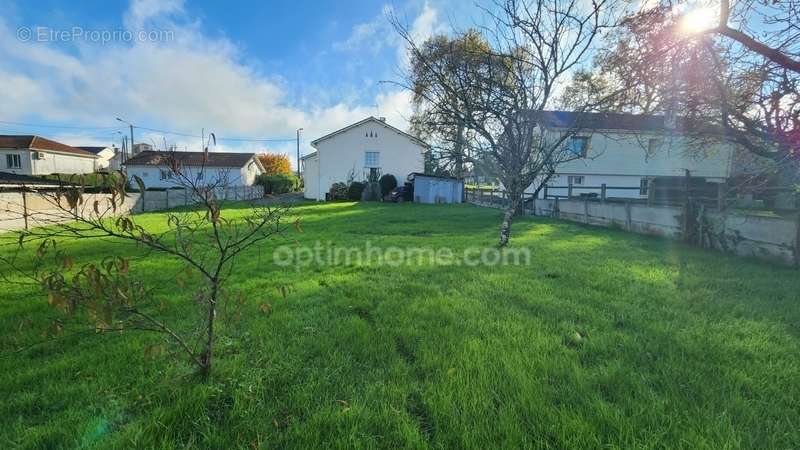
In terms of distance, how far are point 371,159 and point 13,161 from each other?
32.8 m

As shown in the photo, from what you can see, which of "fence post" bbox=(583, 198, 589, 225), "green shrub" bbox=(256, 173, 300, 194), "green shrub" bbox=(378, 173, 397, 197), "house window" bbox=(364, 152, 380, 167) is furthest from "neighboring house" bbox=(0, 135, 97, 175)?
"fence post" bbox=(583, 198, 589, 225)

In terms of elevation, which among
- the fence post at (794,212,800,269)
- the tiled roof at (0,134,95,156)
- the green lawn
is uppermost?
the tiled roof at (0,134,95,156)

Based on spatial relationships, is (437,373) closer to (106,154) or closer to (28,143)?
(28,143)

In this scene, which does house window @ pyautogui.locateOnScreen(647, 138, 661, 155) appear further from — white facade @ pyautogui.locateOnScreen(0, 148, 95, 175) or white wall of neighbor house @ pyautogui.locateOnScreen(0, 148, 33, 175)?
white wall of neighbor house @ pyautogui.locateOnScreen(0, 148, 33, 175)

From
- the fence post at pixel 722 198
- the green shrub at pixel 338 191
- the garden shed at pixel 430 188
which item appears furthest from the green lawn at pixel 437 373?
the green shrub at pixel 338 191

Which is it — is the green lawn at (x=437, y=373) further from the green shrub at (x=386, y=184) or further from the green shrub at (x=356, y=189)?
the green shrub at (x=386, y=184)

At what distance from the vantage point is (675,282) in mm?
4570

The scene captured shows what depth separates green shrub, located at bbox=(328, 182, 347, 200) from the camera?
24516mm

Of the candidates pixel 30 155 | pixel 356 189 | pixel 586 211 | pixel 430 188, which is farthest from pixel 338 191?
pixel 30 155

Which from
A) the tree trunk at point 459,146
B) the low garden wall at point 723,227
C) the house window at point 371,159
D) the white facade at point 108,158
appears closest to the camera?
the low garden wall at point 723,227

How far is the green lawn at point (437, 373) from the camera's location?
5.90 ft

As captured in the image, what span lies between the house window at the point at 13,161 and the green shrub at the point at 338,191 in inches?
1172

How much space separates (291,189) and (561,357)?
36.3 meters

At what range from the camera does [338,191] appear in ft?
80.9
